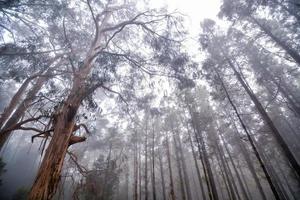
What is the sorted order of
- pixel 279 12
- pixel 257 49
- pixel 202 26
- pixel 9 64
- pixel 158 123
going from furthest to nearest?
pixel 158 123
pixel 257 49
pixel 202 26
pixel 279 12
pixel 9 64

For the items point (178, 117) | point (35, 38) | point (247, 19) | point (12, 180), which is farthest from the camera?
point (12, 180)

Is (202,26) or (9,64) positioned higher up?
(202,26)

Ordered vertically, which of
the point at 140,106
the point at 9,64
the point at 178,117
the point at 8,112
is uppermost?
the point at 178,117

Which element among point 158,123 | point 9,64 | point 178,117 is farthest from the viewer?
point 158,123

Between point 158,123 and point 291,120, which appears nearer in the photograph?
point 291,120

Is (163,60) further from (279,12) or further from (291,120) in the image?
(291,120)

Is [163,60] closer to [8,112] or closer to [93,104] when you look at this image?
[93,104]

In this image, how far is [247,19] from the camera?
16.6m

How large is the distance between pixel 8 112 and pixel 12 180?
131ft

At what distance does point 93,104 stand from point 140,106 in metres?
4.61

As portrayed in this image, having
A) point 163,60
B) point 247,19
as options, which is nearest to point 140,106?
point 163,60

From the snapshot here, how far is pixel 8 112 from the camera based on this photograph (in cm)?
1036

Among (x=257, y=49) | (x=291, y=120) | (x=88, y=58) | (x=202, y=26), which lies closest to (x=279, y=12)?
(x=202, y=26)

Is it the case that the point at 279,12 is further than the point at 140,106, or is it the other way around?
the point at 279,12
